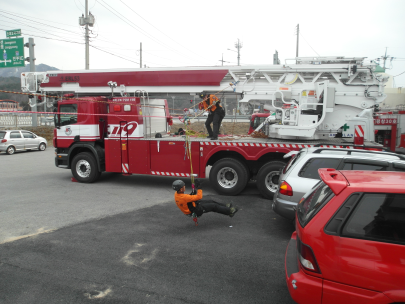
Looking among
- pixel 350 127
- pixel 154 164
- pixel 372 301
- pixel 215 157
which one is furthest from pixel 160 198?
pixel 372 301

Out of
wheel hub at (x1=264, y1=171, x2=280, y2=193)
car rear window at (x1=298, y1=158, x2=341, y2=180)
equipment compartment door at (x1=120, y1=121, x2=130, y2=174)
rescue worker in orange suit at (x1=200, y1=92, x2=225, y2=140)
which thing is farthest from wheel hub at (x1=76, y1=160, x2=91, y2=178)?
car rear window at (x1=298, y1=158, x2=341, y2=180)

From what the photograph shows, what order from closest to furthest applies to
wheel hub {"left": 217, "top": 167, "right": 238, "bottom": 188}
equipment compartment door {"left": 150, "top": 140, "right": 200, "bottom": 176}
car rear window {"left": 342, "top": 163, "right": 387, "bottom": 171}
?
car rear window {"left": 342, "top": 163, "right": 387, "bottom": 171} < wheel hub {"left": 217, "top": 167, "right": 238, "bottom": 188} < equipment compartment door {"left": 150, "top": 140, "right": 200, "bottom": 176}

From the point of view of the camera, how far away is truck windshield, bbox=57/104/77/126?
32.8ft

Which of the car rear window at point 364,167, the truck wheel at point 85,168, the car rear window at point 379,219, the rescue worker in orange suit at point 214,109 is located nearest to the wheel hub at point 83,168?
the truck wheel at point 85,168

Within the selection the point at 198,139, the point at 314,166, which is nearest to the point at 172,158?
the point at 198,139

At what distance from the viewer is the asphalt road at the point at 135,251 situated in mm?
3648

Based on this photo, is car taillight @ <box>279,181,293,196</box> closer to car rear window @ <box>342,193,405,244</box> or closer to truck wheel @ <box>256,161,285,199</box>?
truck wheel @ <box>256,161,285,199</box>

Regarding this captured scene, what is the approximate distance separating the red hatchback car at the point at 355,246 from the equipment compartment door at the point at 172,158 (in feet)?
19.5

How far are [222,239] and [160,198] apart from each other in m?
3.29

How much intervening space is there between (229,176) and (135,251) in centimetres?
425

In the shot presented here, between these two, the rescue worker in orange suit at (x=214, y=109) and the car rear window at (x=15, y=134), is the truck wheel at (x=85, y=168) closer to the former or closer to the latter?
the rescue worker in orange suit at (x=214, y=109)

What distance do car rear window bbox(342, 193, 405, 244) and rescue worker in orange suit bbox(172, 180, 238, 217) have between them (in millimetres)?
3251

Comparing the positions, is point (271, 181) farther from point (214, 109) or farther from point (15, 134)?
point (15, 134)

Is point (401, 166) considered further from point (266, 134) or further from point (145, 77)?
point (145, 77)
